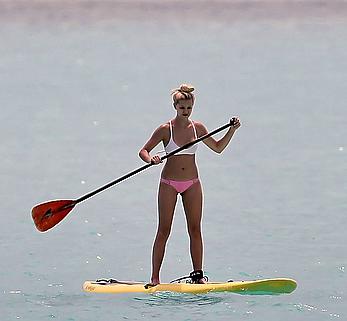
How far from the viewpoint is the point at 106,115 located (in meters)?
12.7

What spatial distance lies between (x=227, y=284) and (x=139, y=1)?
17214mm

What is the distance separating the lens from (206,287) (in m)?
6.86

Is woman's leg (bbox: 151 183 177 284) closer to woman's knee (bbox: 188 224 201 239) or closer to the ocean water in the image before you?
woman's knee (bbox: 188 224 201 239)

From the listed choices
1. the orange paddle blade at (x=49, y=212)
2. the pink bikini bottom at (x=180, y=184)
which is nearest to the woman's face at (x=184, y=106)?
the pink bikini bottom at (x=180, y=184)

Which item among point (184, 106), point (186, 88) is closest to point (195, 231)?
point (184, 106)

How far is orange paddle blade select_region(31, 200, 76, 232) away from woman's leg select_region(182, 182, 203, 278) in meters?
0.65

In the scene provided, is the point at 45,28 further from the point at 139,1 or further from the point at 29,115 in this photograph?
the point at 29,115

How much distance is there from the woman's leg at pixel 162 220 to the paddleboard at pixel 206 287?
0.37ft

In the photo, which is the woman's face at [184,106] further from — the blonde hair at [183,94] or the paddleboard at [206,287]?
the paddleboard at [206,287]

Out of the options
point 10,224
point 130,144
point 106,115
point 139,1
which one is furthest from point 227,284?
point 139,1

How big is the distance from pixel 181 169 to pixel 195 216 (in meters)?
0.30

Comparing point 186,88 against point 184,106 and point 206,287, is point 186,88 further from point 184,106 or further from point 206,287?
point 206,287

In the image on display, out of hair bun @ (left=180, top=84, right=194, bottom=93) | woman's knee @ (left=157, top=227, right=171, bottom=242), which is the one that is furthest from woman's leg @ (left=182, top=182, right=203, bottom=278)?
hair bun @ (left=180, top=84, right=194, bottom=93)

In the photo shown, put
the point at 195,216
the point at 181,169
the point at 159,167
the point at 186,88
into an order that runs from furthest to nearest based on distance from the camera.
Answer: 1. the point at 159,167
2. the point at 195,216
3. the point at 181,169
4. the point at 186,88
